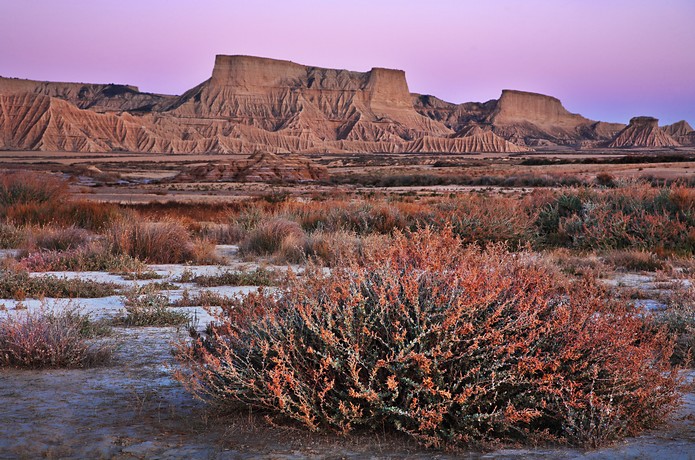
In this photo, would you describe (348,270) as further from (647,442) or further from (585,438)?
(647,442)

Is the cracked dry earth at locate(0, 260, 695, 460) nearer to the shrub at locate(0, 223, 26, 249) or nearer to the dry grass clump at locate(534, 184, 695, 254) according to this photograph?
the shrub at locate(0, 223, 26, 249)

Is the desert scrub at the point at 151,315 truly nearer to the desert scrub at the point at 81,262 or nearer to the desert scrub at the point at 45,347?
the desert scrub at the point at 45,347

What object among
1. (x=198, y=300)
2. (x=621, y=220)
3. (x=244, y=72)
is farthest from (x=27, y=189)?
(x=244, y=72)

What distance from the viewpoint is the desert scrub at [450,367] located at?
12.7 ft

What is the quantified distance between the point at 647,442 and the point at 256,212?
1296 cm

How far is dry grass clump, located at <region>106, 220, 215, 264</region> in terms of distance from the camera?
38.5 feet

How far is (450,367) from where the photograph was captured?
399 cm

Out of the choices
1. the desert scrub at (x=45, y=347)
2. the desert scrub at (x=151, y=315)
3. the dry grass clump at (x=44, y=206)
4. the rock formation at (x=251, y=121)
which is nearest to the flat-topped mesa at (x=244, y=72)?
the rock formation at (x=251, y=121)

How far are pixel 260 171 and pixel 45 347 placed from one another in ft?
160

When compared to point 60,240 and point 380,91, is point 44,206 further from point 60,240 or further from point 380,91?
point 380,91

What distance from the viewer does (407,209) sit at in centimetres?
1752

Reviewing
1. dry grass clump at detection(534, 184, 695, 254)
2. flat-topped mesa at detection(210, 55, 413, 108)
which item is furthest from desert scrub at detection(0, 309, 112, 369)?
flat-topped mesa at detection(210, 55, 413, 108)

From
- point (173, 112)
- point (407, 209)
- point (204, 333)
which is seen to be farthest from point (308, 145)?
point (204, 333)

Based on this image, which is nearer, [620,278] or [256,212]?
[620,278]
